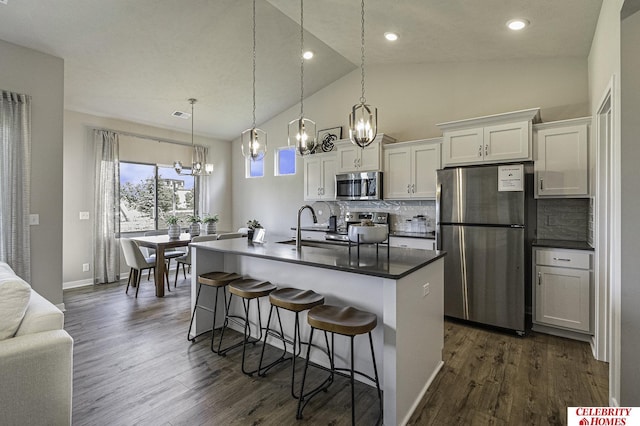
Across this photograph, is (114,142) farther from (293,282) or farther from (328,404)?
(328,404)

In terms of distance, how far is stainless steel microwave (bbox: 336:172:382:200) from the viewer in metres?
4.76

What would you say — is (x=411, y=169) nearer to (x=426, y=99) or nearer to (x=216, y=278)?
(x=426, y=99)

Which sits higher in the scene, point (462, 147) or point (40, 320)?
point (462, 147)

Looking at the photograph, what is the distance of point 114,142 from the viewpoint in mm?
5492

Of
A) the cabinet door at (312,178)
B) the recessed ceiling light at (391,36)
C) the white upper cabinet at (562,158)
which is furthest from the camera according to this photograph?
the cabinet door at (312,178)

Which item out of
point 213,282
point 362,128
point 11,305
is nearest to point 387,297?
point 362,128

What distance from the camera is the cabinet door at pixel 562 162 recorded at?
3.27 meters

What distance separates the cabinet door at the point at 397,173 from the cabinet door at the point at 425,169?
0.26 feet

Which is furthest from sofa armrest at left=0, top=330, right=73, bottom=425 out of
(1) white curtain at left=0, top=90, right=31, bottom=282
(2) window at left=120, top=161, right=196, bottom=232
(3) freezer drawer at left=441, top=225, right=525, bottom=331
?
(2) window at left=120, top=161, right=196, bottom=232

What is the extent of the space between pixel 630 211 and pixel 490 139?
194 cm

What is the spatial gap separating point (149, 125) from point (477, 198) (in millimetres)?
5869

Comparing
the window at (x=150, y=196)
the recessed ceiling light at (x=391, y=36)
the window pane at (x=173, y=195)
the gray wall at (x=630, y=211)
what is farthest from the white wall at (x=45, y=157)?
the gray wall at (x=630, y=211)

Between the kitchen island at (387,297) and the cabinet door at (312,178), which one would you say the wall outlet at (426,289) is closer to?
the kitchen island at (387,297)

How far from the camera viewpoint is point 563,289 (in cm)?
324
